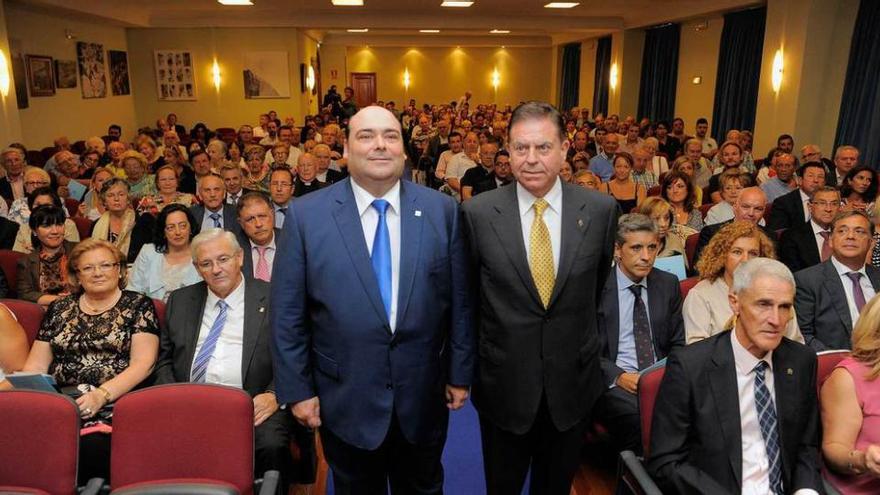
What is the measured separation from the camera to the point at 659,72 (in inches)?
543

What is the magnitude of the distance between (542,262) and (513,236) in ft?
0.40

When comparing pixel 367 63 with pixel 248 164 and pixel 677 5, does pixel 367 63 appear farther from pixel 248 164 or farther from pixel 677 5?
pixel 248 164

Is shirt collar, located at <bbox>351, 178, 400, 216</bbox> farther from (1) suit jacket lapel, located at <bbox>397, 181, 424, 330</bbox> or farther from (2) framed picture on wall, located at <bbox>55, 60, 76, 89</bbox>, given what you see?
(2) framed picture on wall, located at <bbox>55, 60, 76, 89</bbox>

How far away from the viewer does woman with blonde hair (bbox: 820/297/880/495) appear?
202cm

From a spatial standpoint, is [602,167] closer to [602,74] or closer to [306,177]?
[306,177]

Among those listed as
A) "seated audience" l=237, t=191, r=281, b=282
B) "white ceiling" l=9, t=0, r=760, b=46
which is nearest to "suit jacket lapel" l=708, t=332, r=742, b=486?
"seated audience" l=237, t=191, r=281, b=282

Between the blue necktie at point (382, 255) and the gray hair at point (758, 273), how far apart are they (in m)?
1.15

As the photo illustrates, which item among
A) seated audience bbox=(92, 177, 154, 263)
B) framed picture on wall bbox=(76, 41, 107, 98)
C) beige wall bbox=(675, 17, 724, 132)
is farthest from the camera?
beige wall bbox=(675, 17, 724, 132)

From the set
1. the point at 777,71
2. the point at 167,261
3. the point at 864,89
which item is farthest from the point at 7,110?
the point at 864,89

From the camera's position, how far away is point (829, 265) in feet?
10.7

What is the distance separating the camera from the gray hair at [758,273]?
2.00m

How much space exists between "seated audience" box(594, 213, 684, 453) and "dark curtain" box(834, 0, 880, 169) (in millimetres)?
6250

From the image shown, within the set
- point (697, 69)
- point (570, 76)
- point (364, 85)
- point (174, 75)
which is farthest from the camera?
point (364, 85)

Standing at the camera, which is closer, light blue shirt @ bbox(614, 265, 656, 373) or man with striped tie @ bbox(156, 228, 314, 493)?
man with striped tie @ bbox(156, 228, 314, 493)
